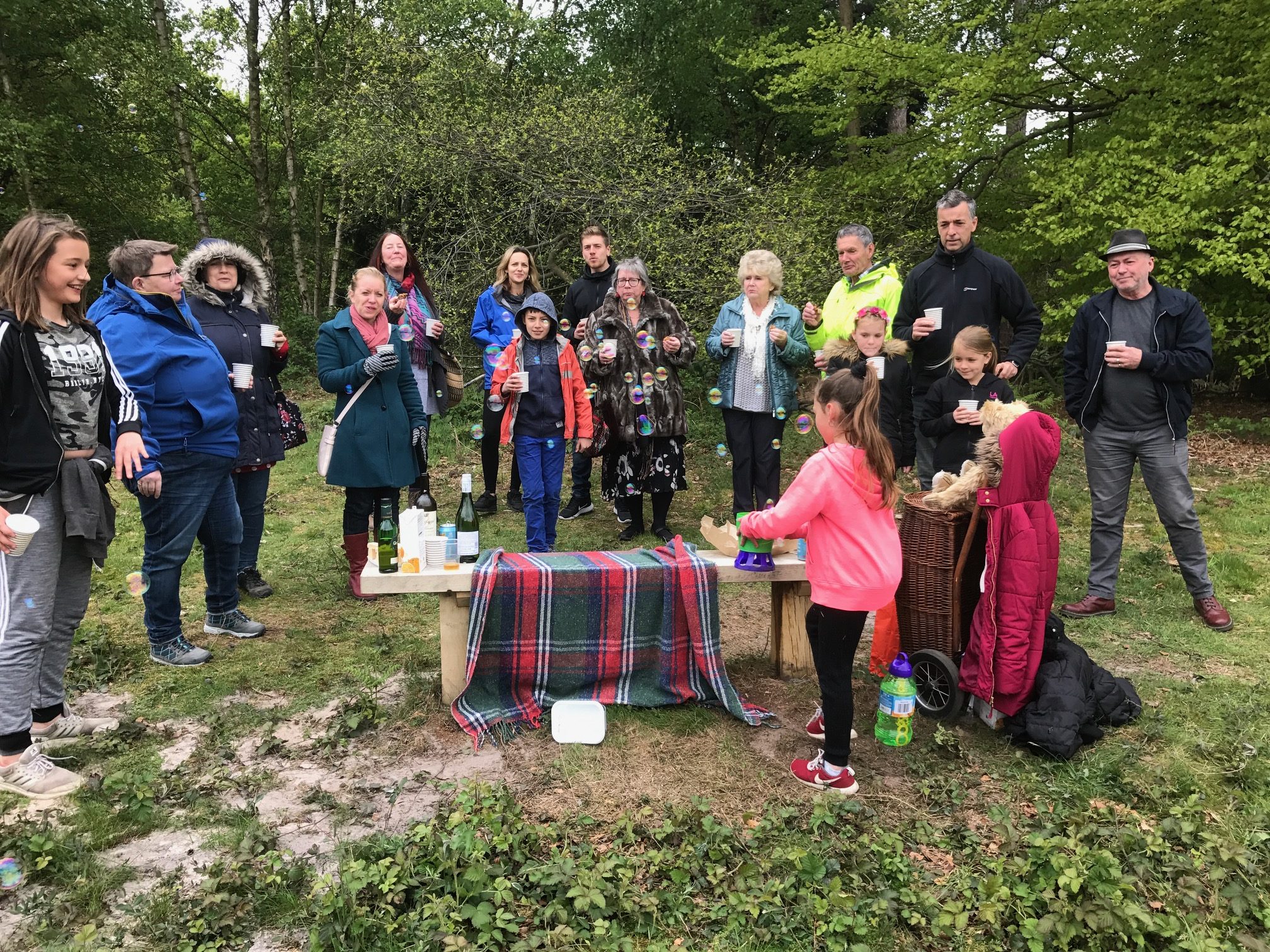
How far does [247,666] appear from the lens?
4.44 m

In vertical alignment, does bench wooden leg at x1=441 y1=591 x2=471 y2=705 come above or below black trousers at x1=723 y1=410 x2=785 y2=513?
below

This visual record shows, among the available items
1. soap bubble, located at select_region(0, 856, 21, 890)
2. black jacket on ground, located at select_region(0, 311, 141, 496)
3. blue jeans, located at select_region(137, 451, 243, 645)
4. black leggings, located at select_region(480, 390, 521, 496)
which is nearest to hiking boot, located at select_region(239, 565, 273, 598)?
blue jeans, located at select_region(137, 451, 243, 645)

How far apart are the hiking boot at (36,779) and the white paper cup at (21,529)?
807 millimetres

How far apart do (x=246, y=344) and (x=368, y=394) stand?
740 millimetres

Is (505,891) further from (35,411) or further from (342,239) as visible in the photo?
(342,239)

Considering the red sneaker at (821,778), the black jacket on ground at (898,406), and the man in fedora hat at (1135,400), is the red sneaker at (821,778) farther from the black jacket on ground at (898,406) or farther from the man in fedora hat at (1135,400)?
the man in fedora hat at (1135,400)

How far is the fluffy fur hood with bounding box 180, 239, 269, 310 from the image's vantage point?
4773 millimetres

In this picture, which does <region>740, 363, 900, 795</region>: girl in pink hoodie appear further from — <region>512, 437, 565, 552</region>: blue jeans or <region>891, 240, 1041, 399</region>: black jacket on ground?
<region>512, 437, 565, 552</region>: blue jeans

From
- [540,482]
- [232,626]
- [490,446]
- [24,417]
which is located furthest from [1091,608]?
[24,417]

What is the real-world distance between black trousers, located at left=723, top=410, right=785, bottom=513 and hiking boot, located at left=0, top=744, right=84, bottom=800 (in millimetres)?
4262

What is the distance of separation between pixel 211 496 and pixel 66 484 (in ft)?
3.87

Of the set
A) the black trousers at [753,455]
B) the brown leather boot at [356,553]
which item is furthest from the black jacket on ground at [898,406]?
the brown leather boot at [356,553]

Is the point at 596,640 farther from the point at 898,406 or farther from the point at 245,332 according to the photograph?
the point at 245,332

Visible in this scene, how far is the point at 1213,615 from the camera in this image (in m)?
5.02
